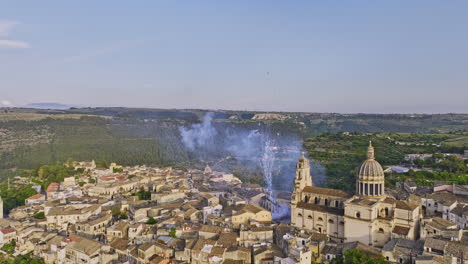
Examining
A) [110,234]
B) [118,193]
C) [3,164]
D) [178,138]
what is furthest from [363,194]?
[178,138]

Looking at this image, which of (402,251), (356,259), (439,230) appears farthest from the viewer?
(439,230)

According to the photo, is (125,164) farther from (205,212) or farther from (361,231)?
(361,231)

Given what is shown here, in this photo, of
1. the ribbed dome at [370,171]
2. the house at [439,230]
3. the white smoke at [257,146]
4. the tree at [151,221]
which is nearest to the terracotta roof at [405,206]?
the house at [439,230]

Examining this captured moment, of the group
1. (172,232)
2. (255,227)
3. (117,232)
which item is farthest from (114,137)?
(255,227)

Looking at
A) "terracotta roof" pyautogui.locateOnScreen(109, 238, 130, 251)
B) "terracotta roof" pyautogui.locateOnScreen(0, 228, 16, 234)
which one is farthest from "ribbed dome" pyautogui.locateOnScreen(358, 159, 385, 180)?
"terracotta roof" pyautogui.locateOnScreen(0, 228, 16, 234)

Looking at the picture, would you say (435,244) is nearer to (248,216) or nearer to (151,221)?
(248,216)

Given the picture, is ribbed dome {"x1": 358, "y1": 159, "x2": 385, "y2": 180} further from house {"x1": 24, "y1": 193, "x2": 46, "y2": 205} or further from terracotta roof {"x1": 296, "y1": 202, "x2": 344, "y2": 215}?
house {"x1": 24, "y1": 193, "x2": 46, "y2": 205}
